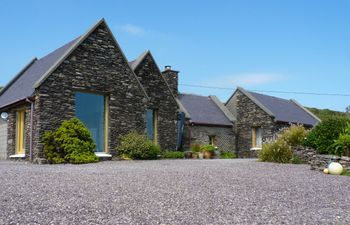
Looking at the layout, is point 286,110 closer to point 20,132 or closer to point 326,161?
point 326,161

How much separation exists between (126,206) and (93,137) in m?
11.7

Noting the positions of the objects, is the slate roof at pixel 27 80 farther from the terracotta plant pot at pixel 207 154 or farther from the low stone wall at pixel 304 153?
the low stone wall at pixel 304 153

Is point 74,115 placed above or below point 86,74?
below

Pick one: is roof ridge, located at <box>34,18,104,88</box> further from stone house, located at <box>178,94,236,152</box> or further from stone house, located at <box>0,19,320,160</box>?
stone house, located at <box>178,94,236,152</box>

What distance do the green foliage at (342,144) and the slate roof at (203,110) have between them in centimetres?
1254

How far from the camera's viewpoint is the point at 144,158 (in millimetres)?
18094

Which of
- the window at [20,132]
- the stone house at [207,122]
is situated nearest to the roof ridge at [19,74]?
the window at [20,132]

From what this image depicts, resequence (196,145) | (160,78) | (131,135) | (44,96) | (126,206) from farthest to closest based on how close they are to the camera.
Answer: (196,145)
(160,78)
(131,135)
(44,96)
(126,206)

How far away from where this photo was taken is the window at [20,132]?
1792 cm

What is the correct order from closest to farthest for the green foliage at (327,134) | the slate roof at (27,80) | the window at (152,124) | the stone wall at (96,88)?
1. the green foliage at (327,134)
2. the stone wall at (96,88)
3. the slate roof at (27,80)
4. the window at (152,124)

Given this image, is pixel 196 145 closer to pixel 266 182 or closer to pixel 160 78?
pixel 160 78

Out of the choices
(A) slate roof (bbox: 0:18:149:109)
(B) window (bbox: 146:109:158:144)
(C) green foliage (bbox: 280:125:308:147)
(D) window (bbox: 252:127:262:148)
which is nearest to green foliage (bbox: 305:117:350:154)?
(C) green foliage (bbox: 280:125:308:147)

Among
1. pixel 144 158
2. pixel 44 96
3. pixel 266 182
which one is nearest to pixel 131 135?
pixel 144 158

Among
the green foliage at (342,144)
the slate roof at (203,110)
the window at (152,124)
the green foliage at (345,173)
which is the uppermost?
the slate roof at (203,110)
